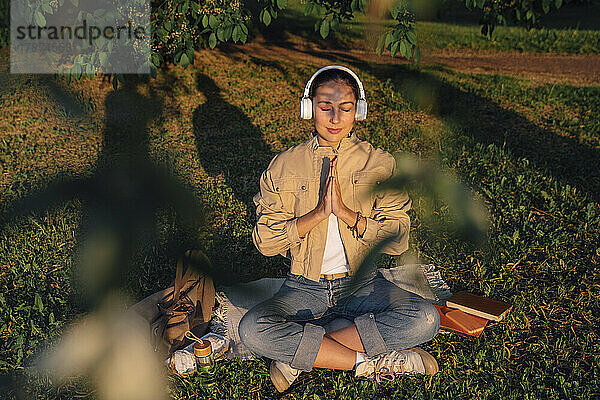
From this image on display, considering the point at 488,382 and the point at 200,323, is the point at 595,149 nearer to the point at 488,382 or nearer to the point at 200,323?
the point at 488,382

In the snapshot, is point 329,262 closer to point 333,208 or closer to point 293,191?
point 293,191

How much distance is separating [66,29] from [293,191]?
1.85 metres

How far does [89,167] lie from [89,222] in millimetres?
136

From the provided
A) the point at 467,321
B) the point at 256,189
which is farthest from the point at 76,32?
the point at 256,189

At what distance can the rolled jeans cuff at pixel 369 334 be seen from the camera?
300 centimetres

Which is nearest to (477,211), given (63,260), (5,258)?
(63,260)

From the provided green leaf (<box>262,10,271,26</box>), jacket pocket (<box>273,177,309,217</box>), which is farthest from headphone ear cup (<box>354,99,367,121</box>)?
green leaf (<box>262,10,271,26</box>)

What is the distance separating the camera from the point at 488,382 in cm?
331

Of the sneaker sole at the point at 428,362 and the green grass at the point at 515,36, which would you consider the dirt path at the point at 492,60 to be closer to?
the green grass at the point at 515,36

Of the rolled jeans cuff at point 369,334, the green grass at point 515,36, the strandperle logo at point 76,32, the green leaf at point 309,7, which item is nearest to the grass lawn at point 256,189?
the strandperle logo at point 76,32

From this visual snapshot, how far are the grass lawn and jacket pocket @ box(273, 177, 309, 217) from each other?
459mm

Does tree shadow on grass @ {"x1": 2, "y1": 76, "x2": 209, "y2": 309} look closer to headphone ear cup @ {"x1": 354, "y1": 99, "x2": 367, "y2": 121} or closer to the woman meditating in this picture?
the woman meditating

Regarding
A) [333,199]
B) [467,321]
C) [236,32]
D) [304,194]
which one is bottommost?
[467,321]

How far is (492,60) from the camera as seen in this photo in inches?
500
